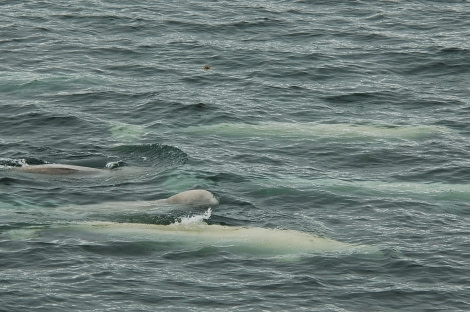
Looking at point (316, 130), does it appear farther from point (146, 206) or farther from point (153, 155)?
point (146, 206)

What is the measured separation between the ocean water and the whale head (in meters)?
0.26

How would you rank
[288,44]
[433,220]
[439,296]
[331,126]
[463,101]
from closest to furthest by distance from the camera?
[439,296]
[433,220]
[331,126]
[463,101]
[288,44]

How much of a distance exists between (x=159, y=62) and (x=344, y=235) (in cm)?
1615

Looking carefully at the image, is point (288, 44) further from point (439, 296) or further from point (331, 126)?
point (439, 296)

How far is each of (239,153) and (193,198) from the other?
14.9ft

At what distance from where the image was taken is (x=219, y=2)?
46.1 metres

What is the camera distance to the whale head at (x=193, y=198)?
23.7 metres

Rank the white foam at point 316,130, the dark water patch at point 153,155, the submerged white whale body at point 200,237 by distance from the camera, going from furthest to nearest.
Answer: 1. the white foam at point 316,130
2. the dark water patch at point 153,155
3. the submerged white whale body at point 200,237

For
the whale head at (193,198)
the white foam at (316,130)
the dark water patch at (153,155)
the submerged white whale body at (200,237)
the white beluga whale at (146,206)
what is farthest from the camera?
the white foam at (316,130)

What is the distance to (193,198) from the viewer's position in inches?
934

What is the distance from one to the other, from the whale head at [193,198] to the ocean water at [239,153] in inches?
10.2

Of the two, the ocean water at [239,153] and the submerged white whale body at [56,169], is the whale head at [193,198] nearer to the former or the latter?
the ocean water at [239,153]

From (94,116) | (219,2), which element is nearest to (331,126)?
(94,116)

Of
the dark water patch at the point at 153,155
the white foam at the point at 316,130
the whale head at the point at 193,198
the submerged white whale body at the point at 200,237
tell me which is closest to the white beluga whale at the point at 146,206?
the whale head at the point at 193,198
